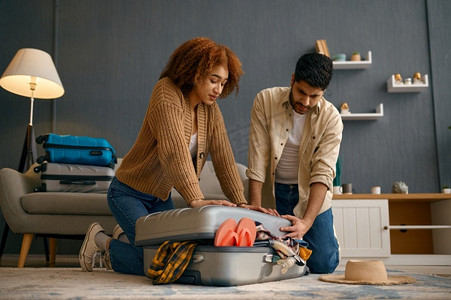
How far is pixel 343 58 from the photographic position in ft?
12.0

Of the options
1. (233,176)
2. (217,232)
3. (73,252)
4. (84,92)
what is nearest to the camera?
(217,232)

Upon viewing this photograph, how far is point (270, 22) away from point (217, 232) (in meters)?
2.94

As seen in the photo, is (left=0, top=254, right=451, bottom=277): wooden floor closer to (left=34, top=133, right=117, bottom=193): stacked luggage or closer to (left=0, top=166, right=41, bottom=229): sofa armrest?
(left=0, top=166, right=41, bottom=229): sofa armrest

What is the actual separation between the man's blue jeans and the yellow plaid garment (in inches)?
33.3

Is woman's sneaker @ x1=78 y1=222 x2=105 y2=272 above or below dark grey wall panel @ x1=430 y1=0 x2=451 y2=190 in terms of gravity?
below

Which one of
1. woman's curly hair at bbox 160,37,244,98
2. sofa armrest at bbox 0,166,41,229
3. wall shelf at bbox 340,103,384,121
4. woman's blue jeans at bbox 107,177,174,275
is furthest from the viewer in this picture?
wall shelf at bbox 340,103,384,121

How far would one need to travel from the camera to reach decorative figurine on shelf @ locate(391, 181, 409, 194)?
3254 millimetres

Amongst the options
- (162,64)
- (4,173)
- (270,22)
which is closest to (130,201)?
(4,173)

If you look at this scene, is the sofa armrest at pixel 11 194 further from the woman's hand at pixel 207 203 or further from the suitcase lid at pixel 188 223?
the woman's hand at pixel 207 203

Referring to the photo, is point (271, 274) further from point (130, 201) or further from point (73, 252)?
point (73, 252)

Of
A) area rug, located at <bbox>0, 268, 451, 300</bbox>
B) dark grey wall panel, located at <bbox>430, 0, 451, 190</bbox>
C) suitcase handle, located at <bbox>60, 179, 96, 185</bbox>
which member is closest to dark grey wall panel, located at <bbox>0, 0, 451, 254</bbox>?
dark grey wall panel, located at <bbox>430, 0, 451, 190</bbox>

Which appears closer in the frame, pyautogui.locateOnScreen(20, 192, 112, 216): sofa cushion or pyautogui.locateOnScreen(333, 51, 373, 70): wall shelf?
pyautogui.locateOnScreen(20, 192, 112, 216): sofa cushion

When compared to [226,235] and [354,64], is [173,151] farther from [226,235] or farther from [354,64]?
[354,64]

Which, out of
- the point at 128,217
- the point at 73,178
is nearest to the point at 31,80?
the point at 73,178
